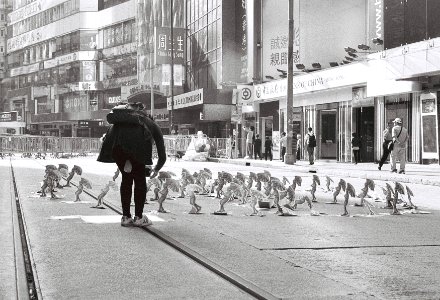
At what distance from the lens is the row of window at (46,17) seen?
96.1 meters

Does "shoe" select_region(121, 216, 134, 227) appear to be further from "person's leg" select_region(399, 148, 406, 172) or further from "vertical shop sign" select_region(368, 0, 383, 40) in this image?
"vertical shop sign" select_region(368, 0, 383, 40)

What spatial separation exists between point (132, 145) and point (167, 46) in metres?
57.7

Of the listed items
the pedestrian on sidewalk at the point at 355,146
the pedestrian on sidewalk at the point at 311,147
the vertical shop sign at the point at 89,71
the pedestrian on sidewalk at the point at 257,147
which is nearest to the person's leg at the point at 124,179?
the pedestrian on sidewalk at the point at 311,147

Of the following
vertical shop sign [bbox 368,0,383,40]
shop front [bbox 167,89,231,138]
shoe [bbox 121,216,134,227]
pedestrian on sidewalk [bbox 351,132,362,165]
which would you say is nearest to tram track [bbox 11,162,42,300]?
shoe [bbox 121,216,134,227]

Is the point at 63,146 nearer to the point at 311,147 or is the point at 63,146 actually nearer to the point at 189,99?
the point at 189,99

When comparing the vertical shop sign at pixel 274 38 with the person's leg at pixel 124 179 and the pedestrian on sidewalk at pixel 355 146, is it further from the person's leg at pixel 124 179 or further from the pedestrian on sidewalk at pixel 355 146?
the person's leg at pixel 124 179

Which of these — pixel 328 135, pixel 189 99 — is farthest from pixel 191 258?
pixel 189 99

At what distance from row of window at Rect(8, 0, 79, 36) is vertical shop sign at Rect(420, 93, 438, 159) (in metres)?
70.5

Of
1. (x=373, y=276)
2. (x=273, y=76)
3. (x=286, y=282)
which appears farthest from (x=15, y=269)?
(x=273, y=76)

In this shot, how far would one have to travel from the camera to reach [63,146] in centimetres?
5188

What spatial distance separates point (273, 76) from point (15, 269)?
138ft

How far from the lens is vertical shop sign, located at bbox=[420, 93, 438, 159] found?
2992 cm

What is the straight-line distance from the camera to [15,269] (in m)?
5.78

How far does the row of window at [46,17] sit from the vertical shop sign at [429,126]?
70.5 metres
